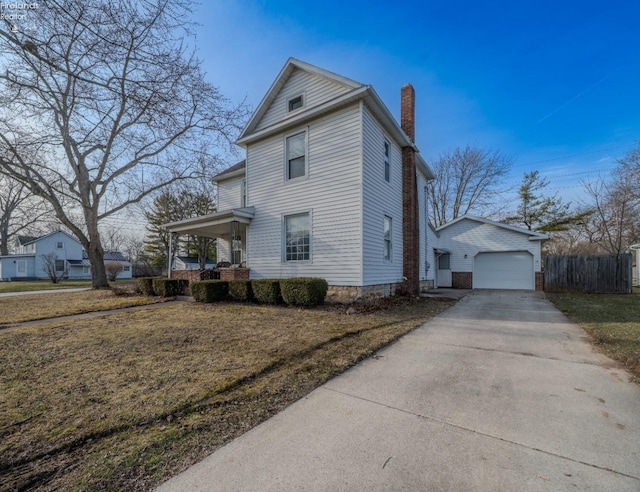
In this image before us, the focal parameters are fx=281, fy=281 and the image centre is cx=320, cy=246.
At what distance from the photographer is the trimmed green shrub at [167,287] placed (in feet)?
35.2

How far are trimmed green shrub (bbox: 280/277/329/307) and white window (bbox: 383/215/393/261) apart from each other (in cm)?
291

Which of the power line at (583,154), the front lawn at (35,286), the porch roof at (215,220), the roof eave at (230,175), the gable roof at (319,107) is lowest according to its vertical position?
the front lawn at (35,286)

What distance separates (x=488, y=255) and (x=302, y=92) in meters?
13.4

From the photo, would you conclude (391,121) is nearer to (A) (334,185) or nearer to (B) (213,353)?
(A) (334,185)

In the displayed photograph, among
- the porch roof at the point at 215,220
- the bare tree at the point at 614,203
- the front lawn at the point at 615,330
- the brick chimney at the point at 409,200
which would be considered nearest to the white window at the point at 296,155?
→ the porch roof at the point at 215,220

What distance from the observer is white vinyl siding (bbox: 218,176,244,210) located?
1432 centimetres

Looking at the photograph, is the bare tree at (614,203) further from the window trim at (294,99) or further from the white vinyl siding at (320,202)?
the window trim at (294,99)

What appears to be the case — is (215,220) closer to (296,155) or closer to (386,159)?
(296,155)

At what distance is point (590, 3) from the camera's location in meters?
7.60

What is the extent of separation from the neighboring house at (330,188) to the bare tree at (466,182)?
16.1 m

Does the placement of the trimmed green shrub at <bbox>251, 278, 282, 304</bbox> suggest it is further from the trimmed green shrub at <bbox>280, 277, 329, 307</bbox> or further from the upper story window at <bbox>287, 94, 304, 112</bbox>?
the upper story window at <bbox>287, 94, 304, 112</bbox>

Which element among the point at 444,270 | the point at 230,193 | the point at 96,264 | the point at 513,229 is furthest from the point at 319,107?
the point at 96,264

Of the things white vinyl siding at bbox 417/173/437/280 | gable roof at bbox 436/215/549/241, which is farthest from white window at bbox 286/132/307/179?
gable roof at bbox 436/215/549/241

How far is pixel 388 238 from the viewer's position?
9.93 m
